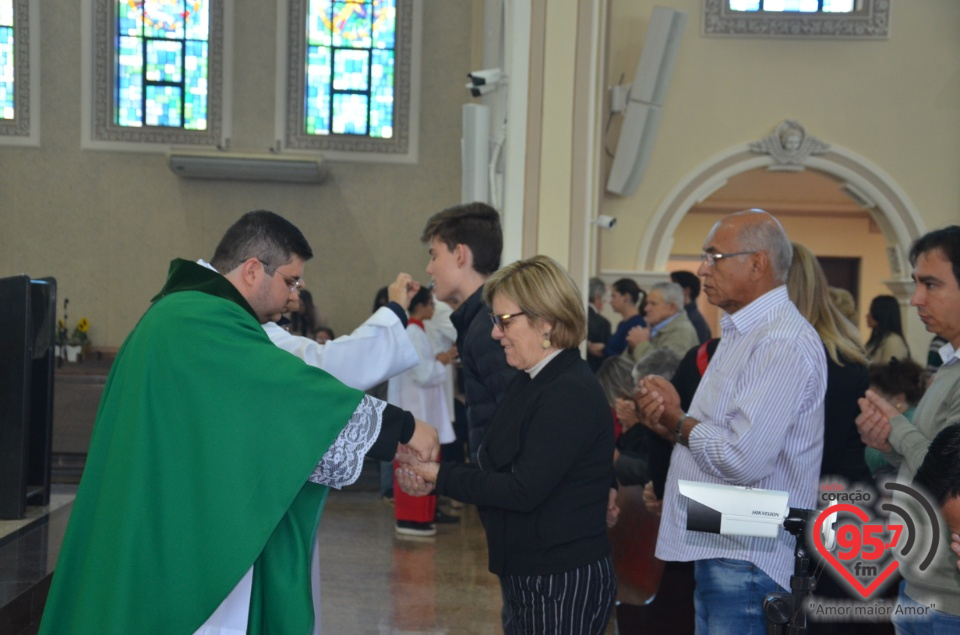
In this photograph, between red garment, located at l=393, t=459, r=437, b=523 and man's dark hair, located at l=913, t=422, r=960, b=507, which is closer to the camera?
man's dark hair, located at l=913, t=422, r=960, b=507

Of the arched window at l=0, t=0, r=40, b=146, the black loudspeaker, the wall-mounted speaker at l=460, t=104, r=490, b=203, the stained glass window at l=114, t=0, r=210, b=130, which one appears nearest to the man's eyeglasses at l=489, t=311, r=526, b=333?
the black loudspeaker

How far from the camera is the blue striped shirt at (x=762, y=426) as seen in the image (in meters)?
2.30

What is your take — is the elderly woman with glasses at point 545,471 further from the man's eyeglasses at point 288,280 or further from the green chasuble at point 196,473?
the man's eyeglasses at point 288,280

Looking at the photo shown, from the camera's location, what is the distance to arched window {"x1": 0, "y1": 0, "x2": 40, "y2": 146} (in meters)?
12.5

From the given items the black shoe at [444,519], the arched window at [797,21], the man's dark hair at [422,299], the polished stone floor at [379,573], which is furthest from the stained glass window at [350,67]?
the black shoe at [444,519]

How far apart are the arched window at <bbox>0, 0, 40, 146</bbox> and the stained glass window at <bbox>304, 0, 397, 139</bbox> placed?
3.35 m

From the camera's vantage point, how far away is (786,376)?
2.31m

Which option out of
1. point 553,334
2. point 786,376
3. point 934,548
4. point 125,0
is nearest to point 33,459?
point 553,334

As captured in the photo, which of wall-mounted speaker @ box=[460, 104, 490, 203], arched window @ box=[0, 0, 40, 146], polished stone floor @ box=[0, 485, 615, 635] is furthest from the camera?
arched window @ box=[0, 0, 40, 146]

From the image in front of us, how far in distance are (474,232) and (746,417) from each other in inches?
42.9

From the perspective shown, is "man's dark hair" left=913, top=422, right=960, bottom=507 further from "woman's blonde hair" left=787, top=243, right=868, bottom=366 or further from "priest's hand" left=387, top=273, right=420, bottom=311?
"priest's hand" left=387, top=273, right=420, bottom=311

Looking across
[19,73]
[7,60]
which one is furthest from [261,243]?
[7,60]

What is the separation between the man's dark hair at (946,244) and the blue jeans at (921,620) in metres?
0.77

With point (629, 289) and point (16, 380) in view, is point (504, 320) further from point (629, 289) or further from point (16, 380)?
point (629, 289)
